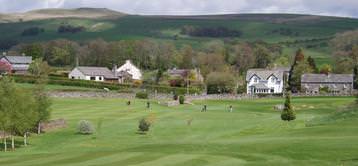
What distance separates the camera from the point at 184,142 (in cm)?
5528

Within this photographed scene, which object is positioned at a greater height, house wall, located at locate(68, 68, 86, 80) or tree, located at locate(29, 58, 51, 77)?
tree, located at locate(29, 58, 51, 77)

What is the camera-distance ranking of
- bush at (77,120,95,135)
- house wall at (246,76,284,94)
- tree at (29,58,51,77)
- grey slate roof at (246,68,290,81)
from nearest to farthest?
bush at (77,120,95,135), tree at (29,58,51,77), grey slate roof at (246,68,290,81), house wall at (246,76,284,94)

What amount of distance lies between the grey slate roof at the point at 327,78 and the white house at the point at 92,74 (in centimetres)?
4990

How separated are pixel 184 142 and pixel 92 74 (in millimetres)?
122851

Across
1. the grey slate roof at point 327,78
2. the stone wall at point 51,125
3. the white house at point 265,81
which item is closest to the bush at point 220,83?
the white house at point 265,81

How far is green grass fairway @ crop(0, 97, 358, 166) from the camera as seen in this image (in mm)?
41781

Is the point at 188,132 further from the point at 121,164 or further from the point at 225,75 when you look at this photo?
the point at 225,75

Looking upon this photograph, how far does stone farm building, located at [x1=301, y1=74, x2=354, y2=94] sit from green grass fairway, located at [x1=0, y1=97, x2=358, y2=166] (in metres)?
74.2

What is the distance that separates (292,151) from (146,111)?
50.4 meters

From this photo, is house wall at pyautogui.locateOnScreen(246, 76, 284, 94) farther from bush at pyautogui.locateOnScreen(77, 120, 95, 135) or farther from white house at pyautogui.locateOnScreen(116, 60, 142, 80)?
bush at pyautogui.locateOnScreen(77, 120, 95, 135)

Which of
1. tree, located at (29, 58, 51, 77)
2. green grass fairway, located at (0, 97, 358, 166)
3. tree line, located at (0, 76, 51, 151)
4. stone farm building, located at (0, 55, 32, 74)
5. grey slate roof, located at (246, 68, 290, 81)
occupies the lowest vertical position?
green grass fairway, located at (0, 97, 358, 166)

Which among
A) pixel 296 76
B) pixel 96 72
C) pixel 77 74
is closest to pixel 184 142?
pixel 296 76

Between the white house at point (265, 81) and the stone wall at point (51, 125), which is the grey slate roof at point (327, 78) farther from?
the stone wall at point (51, 125)

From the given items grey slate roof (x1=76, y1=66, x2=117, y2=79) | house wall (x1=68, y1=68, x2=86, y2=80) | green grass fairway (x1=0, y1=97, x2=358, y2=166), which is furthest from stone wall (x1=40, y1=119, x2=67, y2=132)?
grey slate roof (x1=76, y1=66, x2=117, y2=79)
